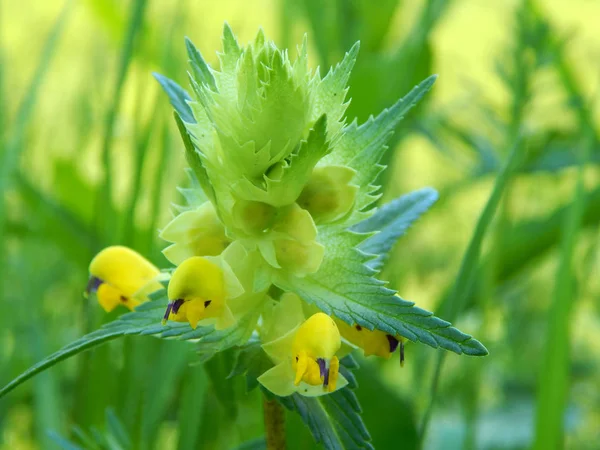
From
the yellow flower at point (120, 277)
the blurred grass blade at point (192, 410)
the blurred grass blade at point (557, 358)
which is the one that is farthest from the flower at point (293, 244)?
the blurred grass blade at point (557, 358)

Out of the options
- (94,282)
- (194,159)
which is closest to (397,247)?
(94,282)

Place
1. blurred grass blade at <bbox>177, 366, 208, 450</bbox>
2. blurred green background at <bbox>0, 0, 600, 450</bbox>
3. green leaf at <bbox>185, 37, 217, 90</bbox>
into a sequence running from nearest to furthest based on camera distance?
1. green leaf at <bbox>185, 37, 217, 90</bbox>
2. blurred grass blade at <bbox>177, 366, 208, 450</bbox>
3. blurred green background at <bbox>0, 0, 600, 450</bbox>

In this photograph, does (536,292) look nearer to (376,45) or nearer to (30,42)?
(376,45)

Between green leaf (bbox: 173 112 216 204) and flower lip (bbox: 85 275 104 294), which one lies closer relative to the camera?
green leaf (bbox: 173 112 216 204)

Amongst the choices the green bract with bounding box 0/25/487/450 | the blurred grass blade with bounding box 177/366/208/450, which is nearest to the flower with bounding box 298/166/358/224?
the green bract with bounding box 0/25/487/450

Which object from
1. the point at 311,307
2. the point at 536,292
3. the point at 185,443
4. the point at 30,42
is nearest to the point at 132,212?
the point at 185,443

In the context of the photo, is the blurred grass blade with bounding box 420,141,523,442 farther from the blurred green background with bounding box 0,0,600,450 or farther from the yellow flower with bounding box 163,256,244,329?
the yellow flower with bounding box 163,256,244,329
